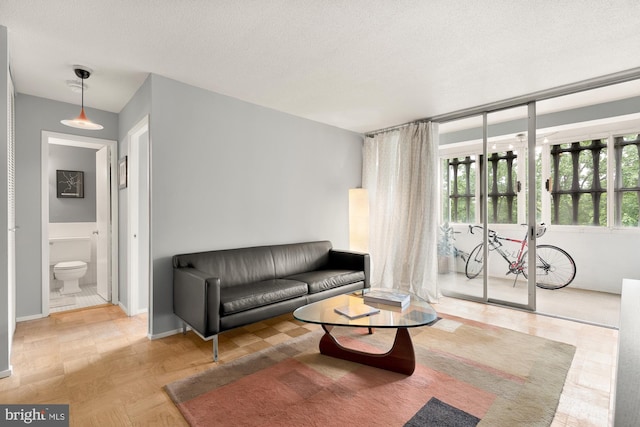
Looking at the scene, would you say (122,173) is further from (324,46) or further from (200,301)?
(324,46)

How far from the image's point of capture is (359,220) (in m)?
4.90

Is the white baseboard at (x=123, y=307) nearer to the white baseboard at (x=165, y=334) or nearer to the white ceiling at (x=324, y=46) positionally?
the white baseboard at (x=165, y=334)

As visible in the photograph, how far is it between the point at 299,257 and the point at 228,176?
1.34 m

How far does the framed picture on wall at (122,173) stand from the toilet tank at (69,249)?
6.43ft

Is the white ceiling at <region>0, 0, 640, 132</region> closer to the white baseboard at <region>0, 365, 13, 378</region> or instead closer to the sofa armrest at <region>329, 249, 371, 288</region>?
the sofa armrest at <region>329, 249, 371, 288</region>

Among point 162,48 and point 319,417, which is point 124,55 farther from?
point 319,417

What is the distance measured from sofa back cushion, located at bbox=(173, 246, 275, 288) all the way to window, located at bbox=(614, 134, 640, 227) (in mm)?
4766

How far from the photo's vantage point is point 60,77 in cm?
311

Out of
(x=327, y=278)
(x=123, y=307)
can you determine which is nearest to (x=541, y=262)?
(x=327, y=278)

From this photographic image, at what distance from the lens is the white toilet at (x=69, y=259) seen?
4477 mm

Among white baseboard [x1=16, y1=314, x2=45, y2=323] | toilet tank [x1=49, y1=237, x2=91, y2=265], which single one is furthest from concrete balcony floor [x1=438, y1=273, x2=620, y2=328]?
toilet tank [x1=49, y1=237, x2=91, y2=265]

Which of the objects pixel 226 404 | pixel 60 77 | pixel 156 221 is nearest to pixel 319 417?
pixel 226 404

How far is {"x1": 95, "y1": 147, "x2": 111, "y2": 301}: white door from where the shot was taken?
420 centimetres

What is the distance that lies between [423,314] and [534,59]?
2375mm
